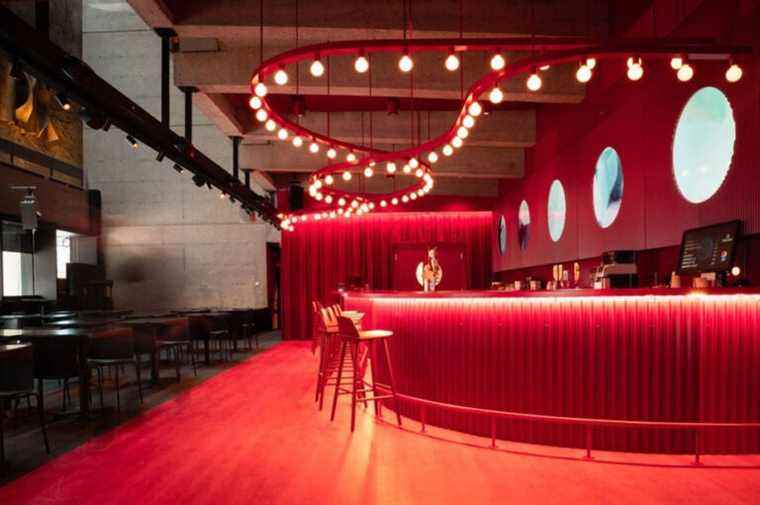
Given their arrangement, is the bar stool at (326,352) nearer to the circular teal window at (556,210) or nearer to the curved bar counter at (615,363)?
the curved bar counter at (615,363)

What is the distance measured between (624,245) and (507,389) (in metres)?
2.70

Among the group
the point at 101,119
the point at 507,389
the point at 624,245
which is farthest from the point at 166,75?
the point at 624,245

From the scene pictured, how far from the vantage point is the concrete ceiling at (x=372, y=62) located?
5367mm

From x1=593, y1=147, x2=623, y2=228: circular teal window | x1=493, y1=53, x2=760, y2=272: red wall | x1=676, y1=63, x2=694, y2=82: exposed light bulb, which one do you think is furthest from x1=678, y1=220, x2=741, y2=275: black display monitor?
x1=593, y1=147, x2=623, y2=228: circular teal window

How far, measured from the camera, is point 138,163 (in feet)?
46.6

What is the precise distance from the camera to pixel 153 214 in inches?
561

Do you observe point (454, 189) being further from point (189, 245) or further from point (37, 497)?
point (37, 497)

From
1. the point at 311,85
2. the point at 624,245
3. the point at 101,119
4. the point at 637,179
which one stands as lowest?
the point at 624,245

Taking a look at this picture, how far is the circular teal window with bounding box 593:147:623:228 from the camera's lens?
251 inches

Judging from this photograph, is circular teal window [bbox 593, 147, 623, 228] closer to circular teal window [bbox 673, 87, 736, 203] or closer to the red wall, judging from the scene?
the red wall

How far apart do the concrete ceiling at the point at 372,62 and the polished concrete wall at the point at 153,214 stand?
5551mm

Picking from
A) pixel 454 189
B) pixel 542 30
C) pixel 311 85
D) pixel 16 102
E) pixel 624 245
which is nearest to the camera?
pixel 16 102

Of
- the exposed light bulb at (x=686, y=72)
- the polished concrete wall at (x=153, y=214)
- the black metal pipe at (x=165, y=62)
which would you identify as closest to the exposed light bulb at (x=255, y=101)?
the black metal pipe at (x=165, y=62)

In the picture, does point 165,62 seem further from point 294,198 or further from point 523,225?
point 523,225
